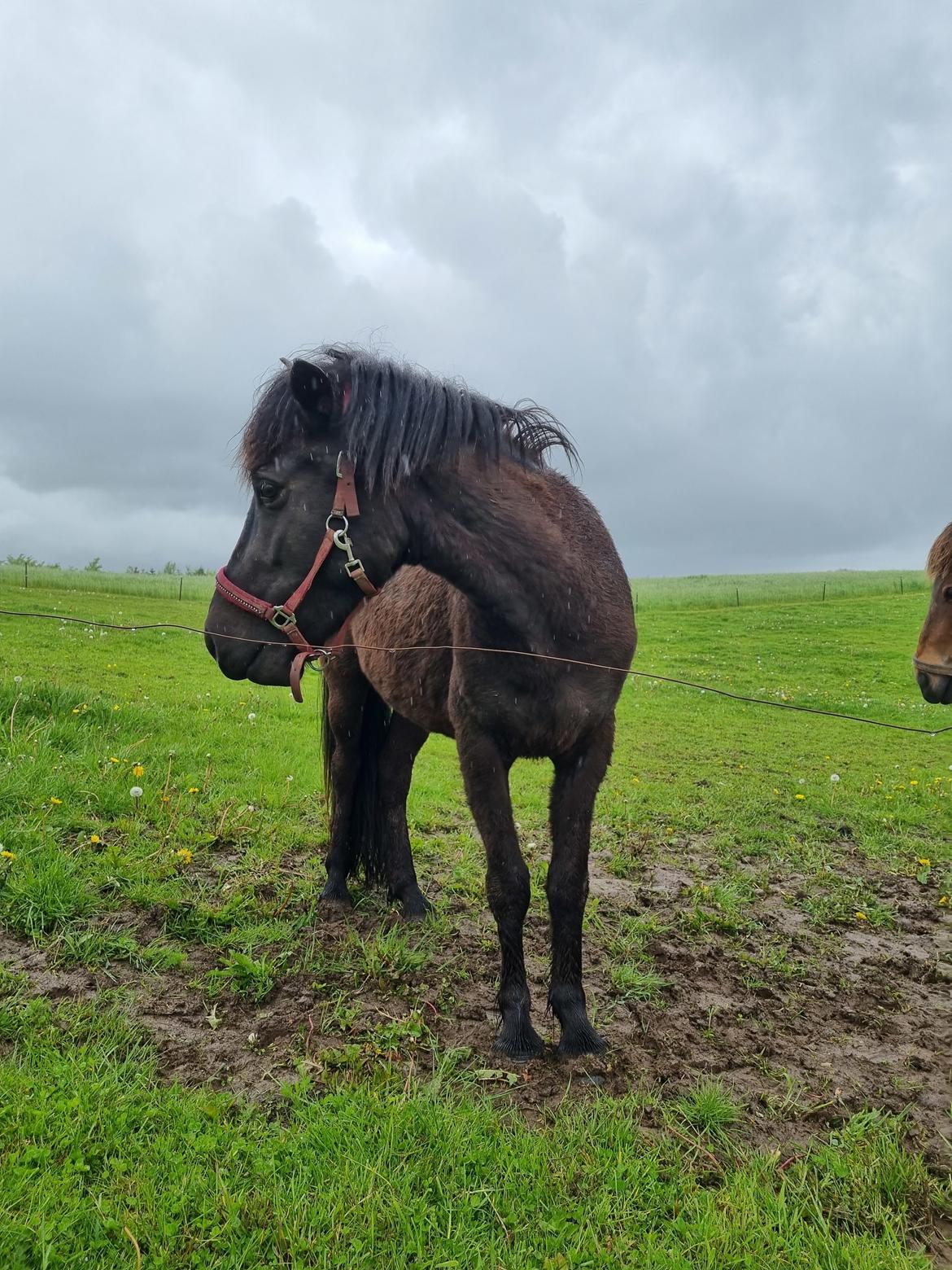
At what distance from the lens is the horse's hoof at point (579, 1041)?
334cm

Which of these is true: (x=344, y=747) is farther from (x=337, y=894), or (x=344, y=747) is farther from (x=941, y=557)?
(x=941, y=557)

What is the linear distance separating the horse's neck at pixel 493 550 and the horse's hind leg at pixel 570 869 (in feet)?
2.22

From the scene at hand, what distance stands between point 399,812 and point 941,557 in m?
4.21

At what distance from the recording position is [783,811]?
323 inches

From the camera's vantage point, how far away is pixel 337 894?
4984 millimetres

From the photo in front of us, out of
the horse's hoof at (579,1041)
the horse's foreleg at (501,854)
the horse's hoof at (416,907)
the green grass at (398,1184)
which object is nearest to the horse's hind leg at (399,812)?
the horse's hoof at (416,907)

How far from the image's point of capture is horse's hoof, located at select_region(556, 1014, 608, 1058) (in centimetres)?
334

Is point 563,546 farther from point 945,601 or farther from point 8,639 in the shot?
point 8,639

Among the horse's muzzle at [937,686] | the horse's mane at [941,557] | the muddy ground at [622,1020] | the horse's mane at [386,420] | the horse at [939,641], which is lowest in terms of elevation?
the muddy ground at [622,1020]

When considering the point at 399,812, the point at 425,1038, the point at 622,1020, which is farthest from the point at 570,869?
the point at 399,812

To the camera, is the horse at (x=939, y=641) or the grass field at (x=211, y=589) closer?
the horse at (x=939, y=641)

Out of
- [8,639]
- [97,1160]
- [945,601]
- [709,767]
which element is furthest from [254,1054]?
[8,639]

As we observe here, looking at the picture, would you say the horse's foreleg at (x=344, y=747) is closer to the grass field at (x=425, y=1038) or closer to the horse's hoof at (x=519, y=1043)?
the grass field at (x=425, y=1038)

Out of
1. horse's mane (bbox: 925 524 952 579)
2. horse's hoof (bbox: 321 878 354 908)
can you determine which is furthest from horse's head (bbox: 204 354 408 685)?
horse's mane (bbox: 925 524 952 579)
